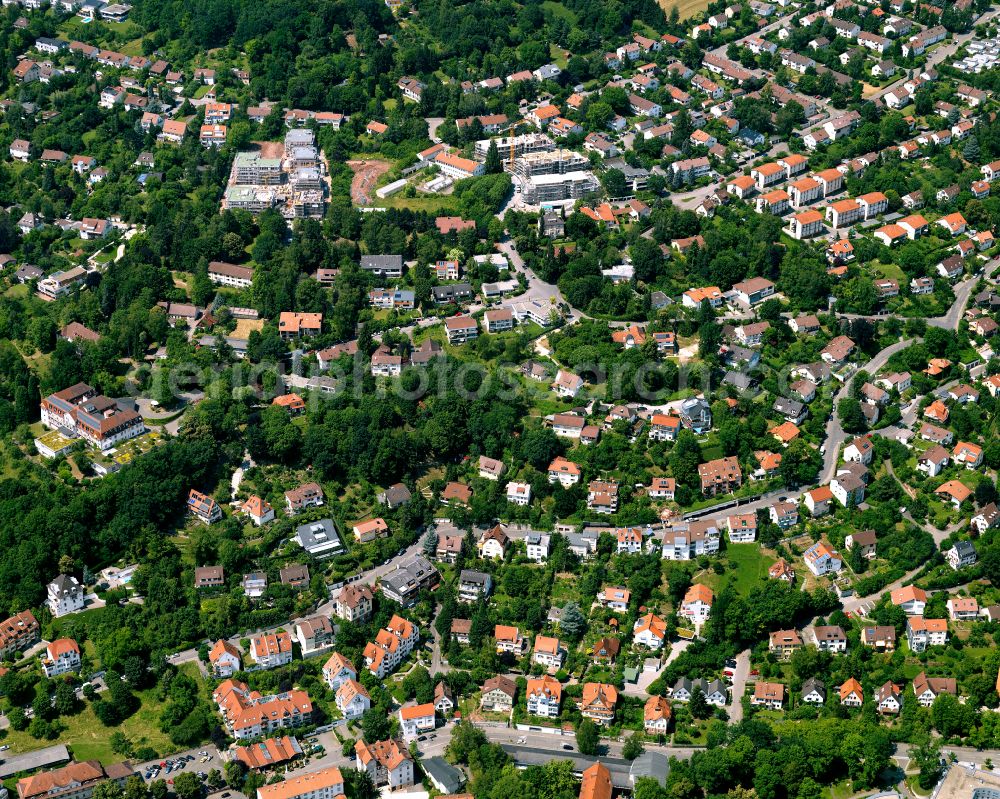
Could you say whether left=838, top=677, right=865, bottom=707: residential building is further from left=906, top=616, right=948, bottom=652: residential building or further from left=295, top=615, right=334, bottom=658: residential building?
left=295, top=615, right=334, bottom=658: residential building

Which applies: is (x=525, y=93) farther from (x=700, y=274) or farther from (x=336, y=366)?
(x=336, y=366)

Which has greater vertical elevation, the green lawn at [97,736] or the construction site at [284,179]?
the construction site at [284,179]

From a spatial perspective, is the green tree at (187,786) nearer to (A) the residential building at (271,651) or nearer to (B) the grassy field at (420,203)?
(A) the residential building at (271,651)

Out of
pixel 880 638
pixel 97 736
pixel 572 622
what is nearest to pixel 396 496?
pixel 572 622

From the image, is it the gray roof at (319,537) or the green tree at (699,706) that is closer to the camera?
the green tree at (699,706)

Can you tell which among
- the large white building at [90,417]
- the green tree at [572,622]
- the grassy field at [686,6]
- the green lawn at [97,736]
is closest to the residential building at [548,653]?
the green tree at [572,622]

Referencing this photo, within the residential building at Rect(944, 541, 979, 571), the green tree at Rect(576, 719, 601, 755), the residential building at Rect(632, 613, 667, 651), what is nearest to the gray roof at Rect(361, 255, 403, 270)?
the residential building at Rect(632, 613, 667, 651)
